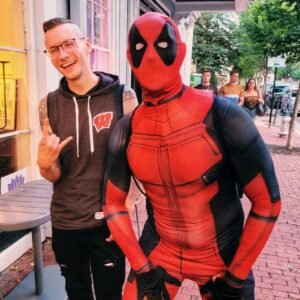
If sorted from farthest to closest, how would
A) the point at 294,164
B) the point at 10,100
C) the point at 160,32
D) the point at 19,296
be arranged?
the point at 294,164 < the point at 10,100 < the point at 19,296 < the point at 160,32

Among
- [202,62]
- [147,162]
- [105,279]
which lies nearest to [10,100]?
[105,279]

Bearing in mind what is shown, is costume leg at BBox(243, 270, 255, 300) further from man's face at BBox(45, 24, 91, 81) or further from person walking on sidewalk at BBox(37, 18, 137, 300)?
man's face at BBox(45, 24, 91, 81)

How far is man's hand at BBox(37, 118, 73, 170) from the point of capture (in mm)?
1642

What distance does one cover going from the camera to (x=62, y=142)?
1688 mm

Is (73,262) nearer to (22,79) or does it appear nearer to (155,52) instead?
(155,52)

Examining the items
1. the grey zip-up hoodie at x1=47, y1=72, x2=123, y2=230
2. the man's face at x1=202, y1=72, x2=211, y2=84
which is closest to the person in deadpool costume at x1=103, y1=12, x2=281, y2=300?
the grey zip-up hoodie at x1=47, y1=72, x2=123, y2=230

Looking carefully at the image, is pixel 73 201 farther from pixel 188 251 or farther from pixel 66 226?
pixel 188 251

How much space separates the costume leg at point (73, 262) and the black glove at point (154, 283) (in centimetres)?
51

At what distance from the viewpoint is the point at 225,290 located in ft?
4.47

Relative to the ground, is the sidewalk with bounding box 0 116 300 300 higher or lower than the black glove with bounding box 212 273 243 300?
lower

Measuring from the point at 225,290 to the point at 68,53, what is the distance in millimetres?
1253

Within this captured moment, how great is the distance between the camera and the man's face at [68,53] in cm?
171

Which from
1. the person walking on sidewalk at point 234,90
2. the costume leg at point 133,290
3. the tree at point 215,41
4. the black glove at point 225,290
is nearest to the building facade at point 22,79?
the costume leg at point 133,290

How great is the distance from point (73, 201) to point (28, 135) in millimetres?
1813
